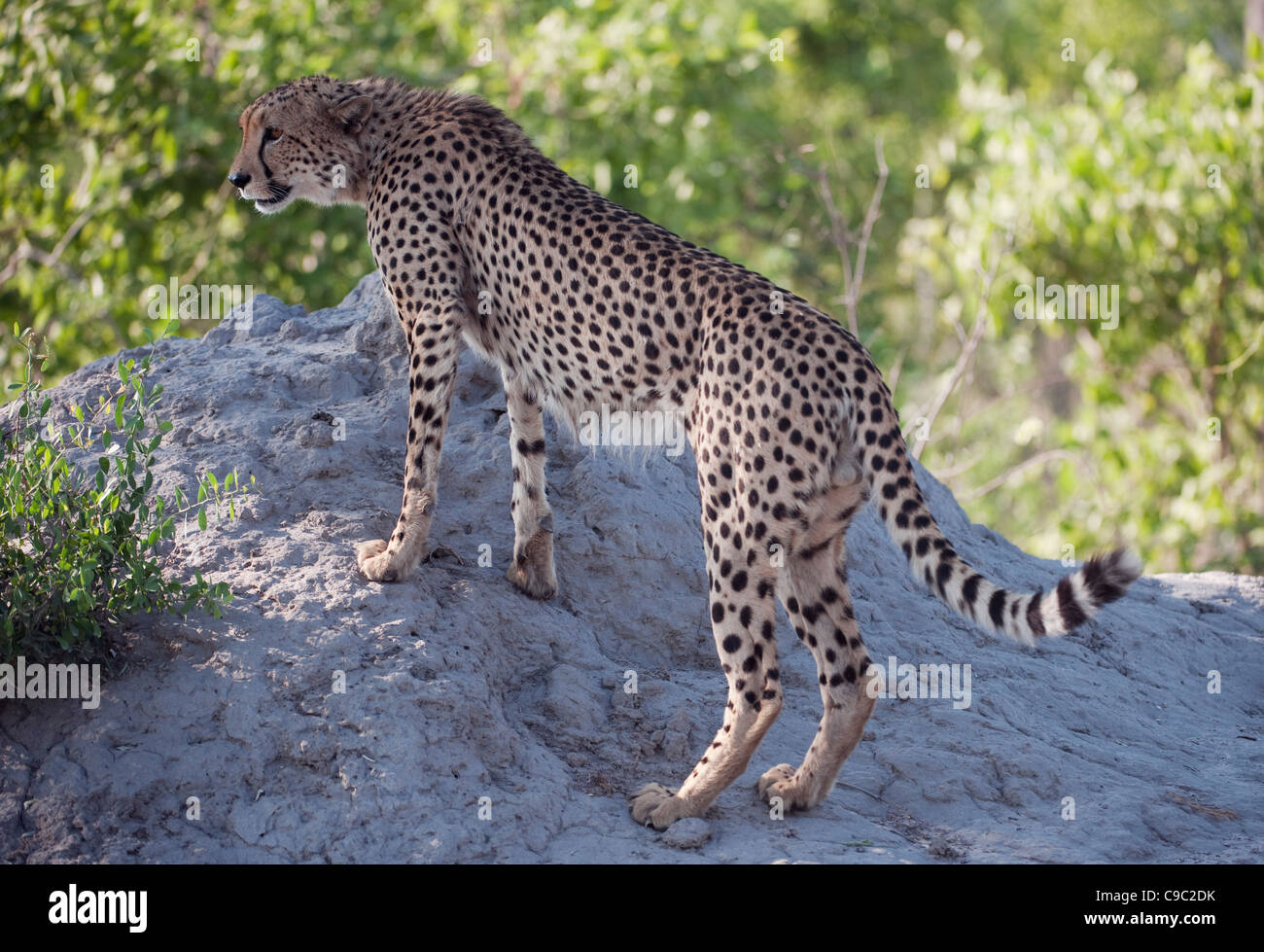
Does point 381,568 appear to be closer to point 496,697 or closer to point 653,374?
point 496,697

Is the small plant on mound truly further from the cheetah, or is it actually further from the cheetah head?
the cheetah head

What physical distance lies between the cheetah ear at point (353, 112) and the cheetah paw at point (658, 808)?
274 centimetres

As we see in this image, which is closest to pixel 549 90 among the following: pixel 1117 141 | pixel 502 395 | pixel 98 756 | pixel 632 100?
pixel 632 100

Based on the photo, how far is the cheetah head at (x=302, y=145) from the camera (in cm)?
534

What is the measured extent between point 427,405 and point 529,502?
1.74ft

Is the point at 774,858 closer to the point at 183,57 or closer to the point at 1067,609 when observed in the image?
the point at 1067,609

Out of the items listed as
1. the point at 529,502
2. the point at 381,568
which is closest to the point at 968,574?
the point at 529,502

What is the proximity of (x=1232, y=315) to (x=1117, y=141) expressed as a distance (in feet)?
5.60

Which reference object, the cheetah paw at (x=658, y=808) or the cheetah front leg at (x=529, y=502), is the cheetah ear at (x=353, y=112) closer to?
the cheetah front leg at (x=529, y=502)

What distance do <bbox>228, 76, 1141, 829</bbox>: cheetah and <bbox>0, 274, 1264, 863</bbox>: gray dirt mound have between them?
25 cm

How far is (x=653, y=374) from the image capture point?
4.60 meters

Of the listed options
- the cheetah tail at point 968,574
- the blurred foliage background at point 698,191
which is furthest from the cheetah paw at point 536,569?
the blurred foliage background at point 698,191

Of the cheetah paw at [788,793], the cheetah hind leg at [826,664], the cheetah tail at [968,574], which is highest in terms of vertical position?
the cheetah tail at [968,574]

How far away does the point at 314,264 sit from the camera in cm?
1101
